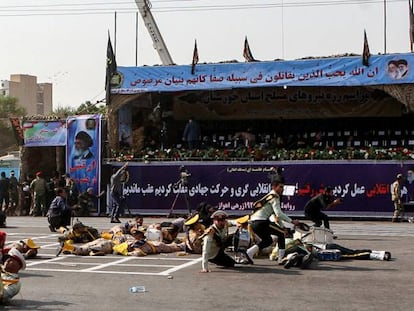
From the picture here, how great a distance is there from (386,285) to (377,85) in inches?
692

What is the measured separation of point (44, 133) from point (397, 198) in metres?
15.7

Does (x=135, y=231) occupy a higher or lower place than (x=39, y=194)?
lower

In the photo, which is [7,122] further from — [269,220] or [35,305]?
[35,305]

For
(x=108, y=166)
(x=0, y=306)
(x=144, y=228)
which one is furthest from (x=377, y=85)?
(x=0, y=306)

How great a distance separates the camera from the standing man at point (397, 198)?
24734mm

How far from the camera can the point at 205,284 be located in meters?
11.1

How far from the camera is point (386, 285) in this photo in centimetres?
1080

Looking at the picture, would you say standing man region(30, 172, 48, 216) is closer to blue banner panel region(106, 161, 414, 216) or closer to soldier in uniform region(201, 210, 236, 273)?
blue banner panel region(106, 161, 414, 216)

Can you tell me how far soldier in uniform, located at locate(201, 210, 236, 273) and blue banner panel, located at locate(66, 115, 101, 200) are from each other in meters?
17.6

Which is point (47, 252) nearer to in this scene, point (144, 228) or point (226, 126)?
point (144, 228)

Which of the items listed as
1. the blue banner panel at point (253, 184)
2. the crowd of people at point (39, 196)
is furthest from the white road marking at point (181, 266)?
the crowd of people at point (39, 196)

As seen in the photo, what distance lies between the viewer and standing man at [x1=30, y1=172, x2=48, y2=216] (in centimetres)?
2908

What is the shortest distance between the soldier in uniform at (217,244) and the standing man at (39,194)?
17369mm

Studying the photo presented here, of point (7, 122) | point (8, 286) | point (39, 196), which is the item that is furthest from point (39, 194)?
point (7, 122)
